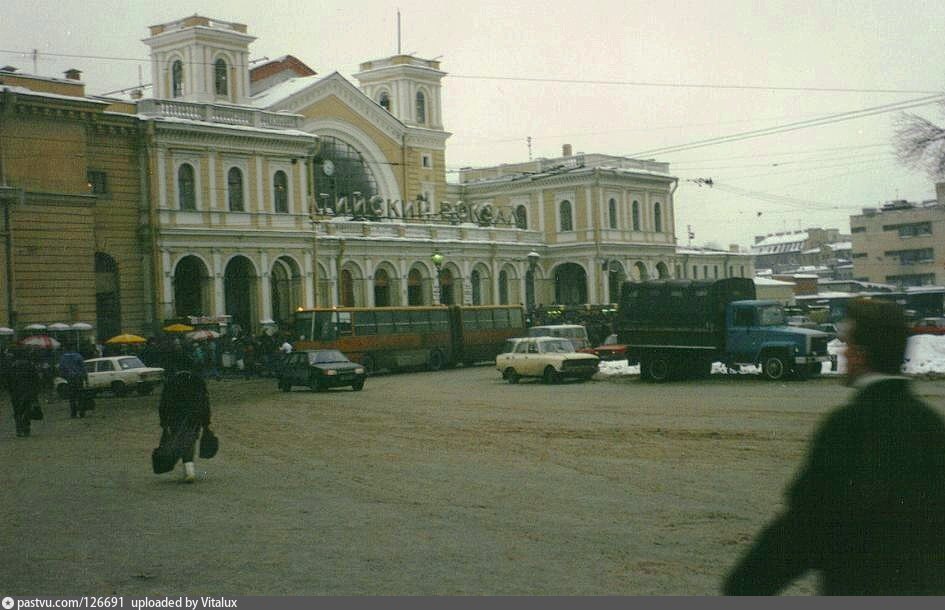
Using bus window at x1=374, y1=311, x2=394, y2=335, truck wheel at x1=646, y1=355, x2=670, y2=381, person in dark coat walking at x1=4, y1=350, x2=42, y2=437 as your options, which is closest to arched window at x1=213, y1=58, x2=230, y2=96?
bus window at x1=374, y1=311, x2=394, y2=335

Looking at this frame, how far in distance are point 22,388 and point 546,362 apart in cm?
1672

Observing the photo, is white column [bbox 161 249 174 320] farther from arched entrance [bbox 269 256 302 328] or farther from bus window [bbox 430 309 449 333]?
bus window [bbox 430 309 449 333]

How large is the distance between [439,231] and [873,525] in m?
63.9

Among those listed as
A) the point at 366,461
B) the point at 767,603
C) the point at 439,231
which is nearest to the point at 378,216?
the point at 439,231

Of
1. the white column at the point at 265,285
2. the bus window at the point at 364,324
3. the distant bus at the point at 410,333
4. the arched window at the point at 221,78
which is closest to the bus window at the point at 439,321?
the distant bus at the point at 410,333

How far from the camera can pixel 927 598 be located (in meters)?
3.77

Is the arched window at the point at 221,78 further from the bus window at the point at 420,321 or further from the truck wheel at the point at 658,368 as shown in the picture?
the truck wheel at the point at 658,368

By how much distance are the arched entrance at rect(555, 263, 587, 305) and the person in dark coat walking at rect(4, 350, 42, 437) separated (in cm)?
6059

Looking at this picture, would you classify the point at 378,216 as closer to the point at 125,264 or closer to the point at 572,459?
the point at 125,264

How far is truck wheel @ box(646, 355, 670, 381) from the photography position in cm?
3300

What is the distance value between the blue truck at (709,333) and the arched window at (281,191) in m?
27.0

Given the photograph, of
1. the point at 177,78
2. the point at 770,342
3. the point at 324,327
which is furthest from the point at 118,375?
the point at 177,78

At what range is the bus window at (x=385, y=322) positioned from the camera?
44625mm

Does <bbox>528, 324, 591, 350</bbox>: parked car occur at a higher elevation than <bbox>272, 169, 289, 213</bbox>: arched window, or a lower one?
lower
